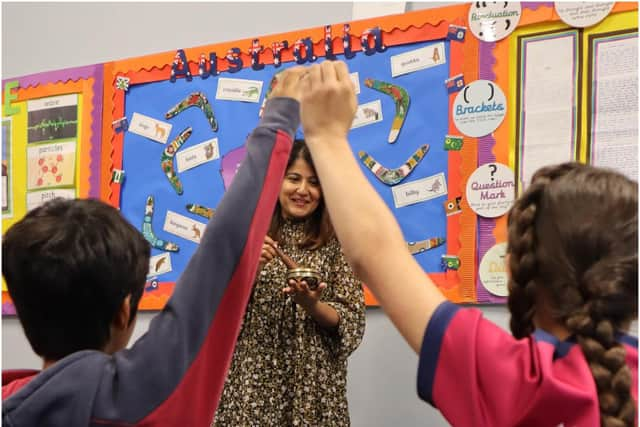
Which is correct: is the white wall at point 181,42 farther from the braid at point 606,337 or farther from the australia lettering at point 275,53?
the braid at point 606,337

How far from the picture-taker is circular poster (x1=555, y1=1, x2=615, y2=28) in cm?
181

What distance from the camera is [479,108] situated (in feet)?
6.40

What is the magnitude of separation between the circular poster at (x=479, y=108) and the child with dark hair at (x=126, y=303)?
1.28m

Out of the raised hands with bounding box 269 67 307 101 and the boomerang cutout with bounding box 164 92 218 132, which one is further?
the boomerang cutout with bounding box 164 92 218 132

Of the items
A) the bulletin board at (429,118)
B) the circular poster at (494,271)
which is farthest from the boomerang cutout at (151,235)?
the circular poster at (494,271)

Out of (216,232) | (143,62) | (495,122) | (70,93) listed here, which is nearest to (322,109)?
(216,232)

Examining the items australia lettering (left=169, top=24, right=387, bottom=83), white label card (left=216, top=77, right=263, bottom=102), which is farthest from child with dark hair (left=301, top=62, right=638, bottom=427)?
white label card (left=216, top=77, right=263, bottom=102)

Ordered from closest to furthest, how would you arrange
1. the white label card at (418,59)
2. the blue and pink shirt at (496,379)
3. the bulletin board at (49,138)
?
the blue and pink shirt at (496,379)
the white label card at (418,59)
the bulletin board at (49,138)

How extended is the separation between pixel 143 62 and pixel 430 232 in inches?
49.9

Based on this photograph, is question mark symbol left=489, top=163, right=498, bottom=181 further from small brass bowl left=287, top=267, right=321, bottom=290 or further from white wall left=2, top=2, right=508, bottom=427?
small brass bowl left=287, top=267, right=321, bottom=290

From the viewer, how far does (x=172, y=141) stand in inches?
97.4

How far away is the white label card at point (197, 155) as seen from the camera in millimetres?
2383

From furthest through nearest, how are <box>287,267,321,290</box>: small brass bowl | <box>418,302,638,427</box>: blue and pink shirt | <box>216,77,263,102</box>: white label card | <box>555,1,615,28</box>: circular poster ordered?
<box>216,77,263,102</box>: white label card → <box>555,1,615,28</box>: circular poster → <box>287,267,321,290</box>: small brass bowl → <box>418,302,638,427</box>: blue and pink shirt

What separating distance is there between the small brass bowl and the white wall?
47 cm
